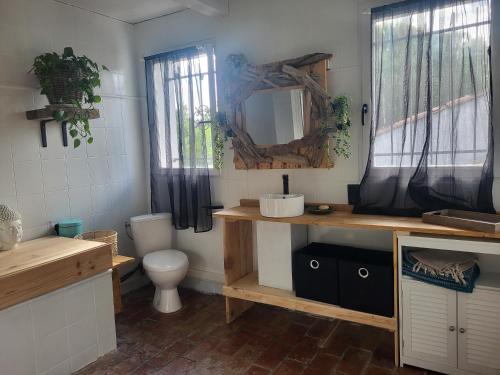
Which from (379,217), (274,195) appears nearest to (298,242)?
(274,195)

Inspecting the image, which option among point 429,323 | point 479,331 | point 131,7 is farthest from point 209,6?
point 479,331

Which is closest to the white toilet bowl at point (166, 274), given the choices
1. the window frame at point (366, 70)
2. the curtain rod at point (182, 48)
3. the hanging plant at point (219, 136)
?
the hanging plant at point (219, 136)

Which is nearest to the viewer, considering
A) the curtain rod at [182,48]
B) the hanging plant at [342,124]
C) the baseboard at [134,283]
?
the hanging plant at [342,124]

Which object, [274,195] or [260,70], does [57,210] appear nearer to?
[274,195]

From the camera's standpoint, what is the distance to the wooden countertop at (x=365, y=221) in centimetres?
194

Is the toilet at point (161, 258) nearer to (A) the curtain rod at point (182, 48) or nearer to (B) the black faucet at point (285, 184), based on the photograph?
(B) the black faucet at point (285, 184)

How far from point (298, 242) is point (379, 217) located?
1.93ft

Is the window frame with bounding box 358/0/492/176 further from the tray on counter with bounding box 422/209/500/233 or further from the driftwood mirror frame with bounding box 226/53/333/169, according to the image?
the tray on counter with bounding box 422/209/500/233

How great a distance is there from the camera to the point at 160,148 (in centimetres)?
337

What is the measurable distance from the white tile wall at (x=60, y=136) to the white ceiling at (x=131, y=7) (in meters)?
0.07

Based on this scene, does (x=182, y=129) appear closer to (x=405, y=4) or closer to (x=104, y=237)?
(x=104, y=237)

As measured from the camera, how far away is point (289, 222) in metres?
2.34

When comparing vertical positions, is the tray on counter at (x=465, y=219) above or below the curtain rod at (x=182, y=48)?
below

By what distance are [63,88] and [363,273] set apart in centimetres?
221
